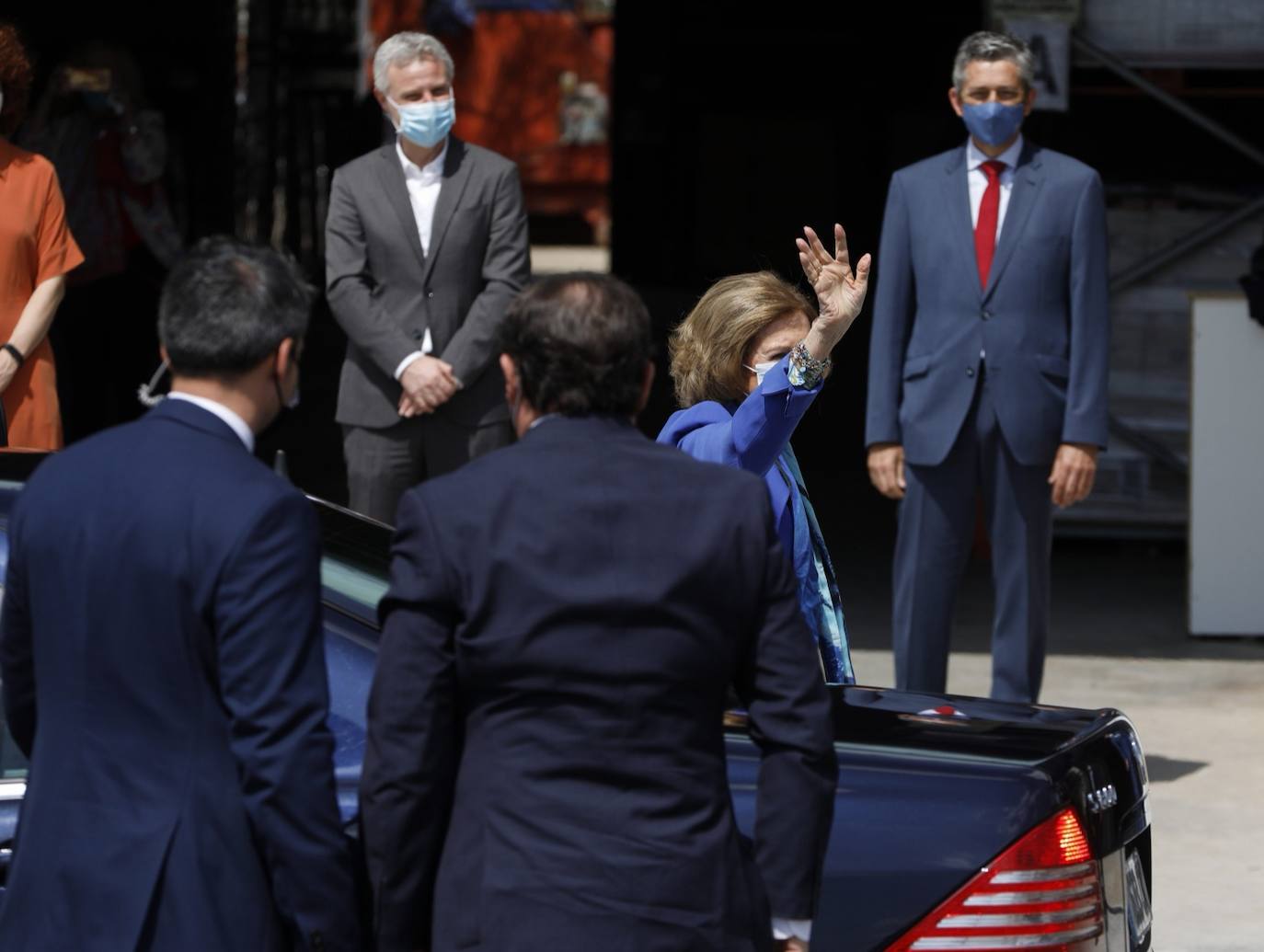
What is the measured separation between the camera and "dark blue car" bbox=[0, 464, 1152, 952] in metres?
3.13

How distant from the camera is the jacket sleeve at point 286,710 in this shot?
2629 millimetres

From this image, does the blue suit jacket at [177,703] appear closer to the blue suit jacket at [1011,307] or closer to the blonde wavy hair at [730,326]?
the blonde wavy hair at [730,326]

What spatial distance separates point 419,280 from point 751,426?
7.48 ft

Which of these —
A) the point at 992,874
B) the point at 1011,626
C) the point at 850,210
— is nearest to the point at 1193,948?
the point at 1011,626

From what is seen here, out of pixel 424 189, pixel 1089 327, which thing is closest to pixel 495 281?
pixel 424 189

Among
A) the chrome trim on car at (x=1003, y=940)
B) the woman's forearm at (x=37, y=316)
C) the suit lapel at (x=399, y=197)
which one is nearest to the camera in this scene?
the chrome trim on car at (x=1003, y=940)

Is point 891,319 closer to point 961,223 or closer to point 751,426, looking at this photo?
point 961,223

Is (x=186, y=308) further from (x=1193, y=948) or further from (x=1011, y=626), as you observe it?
(x=1011, y=626)

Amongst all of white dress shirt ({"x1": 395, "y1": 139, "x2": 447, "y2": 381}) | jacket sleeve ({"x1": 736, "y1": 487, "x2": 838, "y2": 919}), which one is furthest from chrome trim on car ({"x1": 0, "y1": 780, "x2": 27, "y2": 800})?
white dress shirt ({"x1": 395, "y1": 139, "x2": 447, "y2": 381})

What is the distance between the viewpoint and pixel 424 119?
5809 mm

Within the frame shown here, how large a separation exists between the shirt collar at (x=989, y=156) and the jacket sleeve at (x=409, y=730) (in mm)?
3673

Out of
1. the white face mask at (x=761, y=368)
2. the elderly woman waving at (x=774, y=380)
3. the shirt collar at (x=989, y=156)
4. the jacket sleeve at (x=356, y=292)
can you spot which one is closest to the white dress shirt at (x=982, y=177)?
the shirt collar at (x=989, y=156)

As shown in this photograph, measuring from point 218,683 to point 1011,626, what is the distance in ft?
12.7

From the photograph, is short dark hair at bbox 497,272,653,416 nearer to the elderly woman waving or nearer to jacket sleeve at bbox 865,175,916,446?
the elderly woman waving
